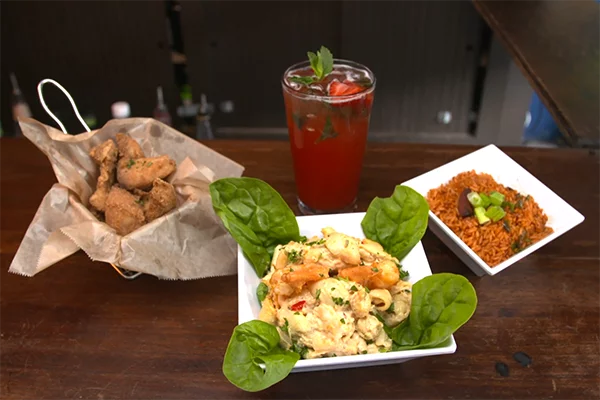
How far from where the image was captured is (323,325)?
89 cm

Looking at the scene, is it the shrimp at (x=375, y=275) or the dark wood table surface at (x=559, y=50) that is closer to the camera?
the shrimp at (x=375, y=275)

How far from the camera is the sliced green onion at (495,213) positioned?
124 centimetres

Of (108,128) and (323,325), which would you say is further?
(108,128)

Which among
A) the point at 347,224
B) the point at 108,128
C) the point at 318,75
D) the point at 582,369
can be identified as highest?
the point at 318,75

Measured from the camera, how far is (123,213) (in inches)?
45.6

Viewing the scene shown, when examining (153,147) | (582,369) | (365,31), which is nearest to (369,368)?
(582,369)

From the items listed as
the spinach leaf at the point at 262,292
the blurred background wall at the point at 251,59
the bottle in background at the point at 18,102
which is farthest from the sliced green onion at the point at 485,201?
the bottle in background at the point at 18,102

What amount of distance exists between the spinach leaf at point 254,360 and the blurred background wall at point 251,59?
6.92 ft

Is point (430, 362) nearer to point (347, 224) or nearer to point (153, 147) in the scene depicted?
point (347, 224)

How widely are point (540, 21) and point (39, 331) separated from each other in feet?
6.72

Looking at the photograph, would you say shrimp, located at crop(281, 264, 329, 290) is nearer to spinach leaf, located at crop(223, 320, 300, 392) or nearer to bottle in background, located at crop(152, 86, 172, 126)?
spinach leaf, located at crop(223, 320, 300, 392)

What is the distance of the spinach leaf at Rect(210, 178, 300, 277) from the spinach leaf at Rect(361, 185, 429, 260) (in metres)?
0.18

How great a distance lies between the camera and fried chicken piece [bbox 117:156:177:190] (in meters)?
1.22

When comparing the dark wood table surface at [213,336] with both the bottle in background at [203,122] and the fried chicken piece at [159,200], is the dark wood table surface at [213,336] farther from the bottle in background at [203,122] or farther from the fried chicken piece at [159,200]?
the bottle in background at [203,122]
